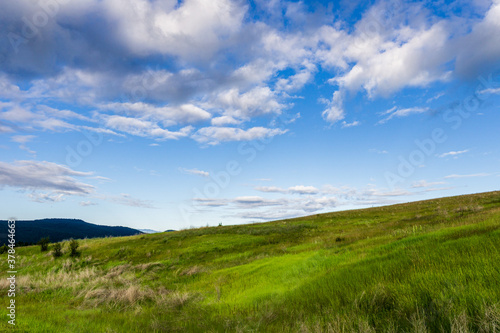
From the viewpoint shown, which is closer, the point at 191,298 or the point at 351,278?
the point at 351,278

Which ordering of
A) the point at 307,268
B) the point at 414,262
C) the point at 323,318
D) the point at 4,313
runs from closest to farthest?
1. the point at 323,318
2. the point at 414,262
3. the point at 4,313
4. the point at 307,268

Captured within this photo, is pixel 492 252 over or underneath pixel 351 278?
over

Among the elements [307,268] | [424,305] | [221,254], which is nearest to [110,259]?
[221,254]

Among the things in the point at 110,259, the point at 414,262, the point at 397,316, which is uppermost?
the point at 414,262

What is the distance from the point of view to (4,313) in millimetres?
6648

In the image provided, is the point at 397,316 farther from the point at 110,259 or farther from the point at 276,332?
the point at 110,259

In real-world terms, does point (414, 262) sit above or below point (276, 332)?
above

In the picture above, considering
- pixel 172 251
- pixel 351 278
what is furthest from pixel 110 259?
pixel 351 278

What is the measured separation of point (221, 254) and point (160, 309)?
1800cm

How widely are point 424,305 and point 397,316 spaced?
462mm

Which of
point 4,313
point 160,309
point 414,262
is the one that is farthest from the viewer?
point 160,309

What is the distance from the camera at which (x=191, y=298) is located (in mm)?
8898

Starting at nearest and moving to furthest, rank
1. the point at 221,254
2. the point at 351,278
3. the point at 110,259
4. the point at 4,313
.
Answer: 1. the point at 351,278
2. the point at 4,313
3. the point at 221,254
4. the point at 110,259

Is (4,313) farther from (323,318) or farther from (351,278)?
(351,278)
